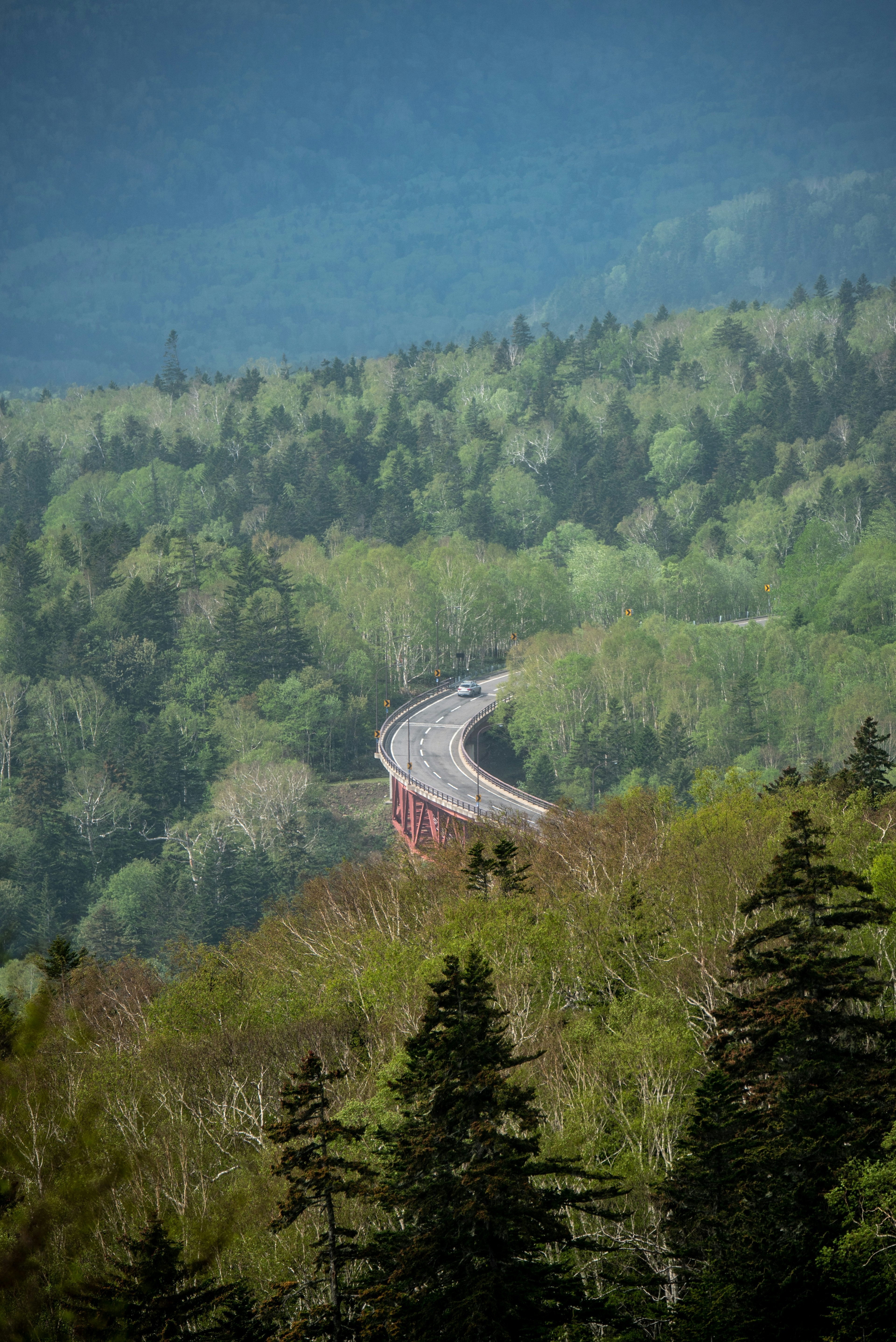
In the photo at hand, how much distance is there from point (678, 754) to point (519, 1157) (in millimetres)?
76140

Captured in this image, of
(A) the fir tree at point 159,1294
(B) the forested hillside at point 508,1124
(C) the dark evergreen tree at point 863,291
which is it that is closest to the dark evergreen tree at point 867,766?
(B) the forested hillside at point 508,1124

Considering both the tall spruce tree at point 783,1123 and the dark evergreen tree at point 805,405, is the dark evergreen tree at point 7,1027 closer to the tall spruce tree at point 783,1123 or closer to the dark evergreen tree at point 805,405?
the tall spruce tree at point 783,1123

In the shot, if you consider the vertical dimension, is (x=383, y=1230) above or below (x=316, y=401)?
below

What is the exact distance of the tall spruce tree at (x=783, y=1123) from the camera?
16.0m

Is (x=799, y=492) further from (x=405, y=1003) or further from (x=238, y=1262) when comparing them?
(x=238, y=1262)

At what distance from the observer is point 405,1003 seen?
96.1 feet

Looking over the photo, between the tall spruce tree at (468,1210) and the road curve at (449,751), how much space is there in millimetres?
45753

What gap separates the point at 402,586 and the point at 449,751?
30.9 m

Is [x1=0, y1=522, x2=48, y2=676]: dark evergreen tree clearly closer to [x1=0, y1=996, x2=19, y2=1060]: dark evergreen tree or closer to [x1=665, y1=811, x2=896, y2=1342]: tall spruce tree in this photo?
[x1=665, y1=811, x2=896, y2=1342]: tall spruce tree

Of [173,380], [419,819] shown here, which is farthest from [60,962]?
[173,380]

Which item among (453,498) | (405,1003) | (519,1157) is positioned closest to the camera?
(519,1157)

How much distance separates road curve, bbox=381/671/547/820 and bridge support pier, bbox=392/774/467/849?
1299 mm

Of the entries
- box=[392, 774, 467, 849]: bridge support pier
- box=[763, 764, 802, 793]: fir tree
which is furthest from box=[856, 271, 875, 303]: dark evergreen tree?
box=[763, 764, 802, 793]: fir tree

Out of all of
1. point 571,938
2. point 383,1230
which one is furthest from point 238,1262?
point 571,938
